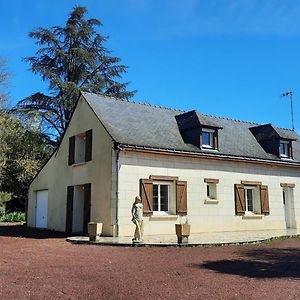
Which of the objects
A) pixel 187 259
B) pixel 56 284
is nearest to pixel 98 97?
pixel 187 259

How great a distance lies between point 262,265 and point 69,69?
2643 centimetres

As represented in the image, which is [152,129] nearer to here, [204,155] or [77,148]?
[204,155]

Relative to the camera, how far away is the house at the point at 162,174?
1589 centimetres

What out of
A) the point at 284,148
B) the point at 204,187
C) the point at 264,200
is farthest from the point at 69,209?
the point at 284,148

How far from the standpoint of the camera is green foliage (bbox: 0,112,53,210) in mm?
27844

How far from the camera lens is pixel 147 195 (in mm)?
15914

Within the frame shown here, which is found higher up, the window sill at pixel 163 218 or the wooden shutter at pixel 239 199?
the wooden shutter at pixel 239 199

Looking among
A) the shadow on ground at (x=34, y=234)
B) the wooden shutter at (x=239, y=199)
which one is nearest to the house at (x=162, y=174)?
the wooden shutter at (x=239, y=199)

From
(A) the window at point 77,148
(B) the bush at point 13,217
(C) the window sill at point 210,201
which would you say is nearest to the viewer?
(C) the window sill at point 210,201

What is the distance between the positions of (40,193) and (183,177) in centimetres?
850

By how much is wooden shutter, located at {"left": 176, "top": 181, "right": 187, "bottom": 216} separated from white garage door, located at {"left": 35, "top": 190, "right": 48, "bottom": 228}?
24.4 feet

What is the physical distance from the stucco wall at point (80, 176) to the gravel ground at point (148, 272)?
12.3 feet

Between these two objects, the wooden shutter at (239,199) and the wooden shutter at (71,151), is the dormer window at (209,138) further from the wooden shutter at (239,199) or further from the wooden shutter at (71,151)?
the wooden shutter at (71,151)

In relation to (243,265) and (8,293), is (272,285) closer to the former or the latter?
(243,265)
